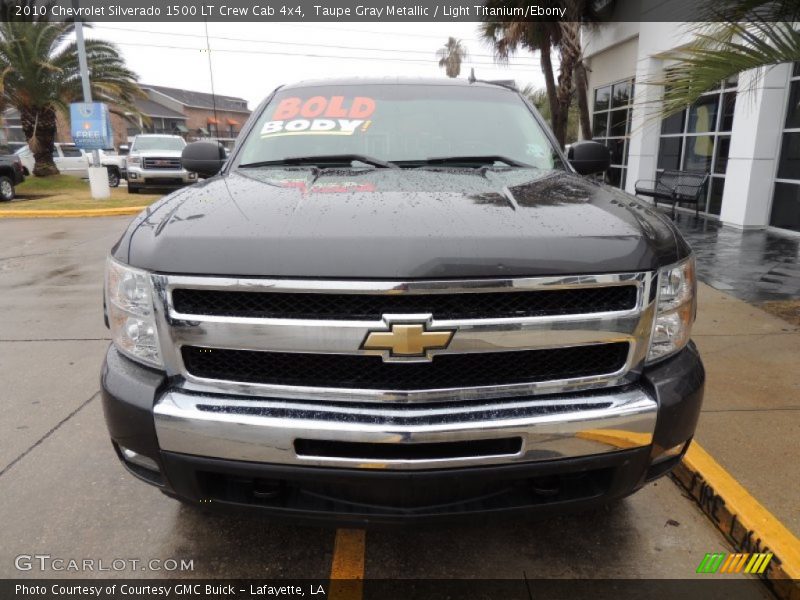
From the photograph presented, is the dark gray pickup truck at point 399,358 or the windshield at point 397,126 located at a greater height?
the windshield at point 397,126

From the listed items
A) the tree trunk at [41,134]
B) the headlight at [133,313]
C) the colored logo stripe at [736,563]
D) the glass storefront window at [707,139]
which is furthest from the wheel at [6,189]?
the colored logo stripe at [736,563]

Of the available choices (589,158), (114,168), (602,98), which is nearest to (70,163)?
(114,168)

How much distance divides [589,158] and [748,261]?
500 cm

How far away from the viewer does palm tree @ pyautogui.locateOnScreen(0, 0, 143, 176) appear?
1838cm

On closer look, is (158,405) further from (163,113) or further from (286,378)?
(163,113)

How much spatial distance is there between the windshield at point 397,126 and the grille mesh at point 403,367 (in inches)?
54.9

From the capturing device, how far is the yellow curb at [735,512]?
2104 millimetres

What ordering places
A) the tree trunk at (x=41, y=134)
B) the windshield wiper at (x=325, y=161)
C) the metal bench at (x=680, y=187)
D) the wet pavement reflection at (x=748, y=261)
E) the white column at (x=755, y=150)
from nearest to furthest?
the windshield wiper at (x=325, y=161)
the wet pavement reflection at (x=748, y=261)
the white column at (x=755, y=150)
the metal bench at (x=680, y=187)
the tree trunk at (x=41, y=134)

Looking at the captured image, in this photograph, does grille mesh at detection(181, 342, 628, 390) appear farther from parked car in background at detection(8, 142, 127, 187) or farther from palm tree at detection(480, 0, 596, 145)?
parked car in background at detection(8, 142, 127, 187)

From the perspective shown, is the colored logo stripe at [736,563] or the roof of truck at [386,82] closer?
the colored logo stripe at [736,563]

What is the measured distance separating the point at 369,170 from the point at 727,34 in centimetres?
346

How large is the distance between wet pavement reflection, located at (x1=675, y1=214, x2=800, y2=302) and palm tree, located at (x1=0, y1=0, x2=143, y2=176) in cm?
1874

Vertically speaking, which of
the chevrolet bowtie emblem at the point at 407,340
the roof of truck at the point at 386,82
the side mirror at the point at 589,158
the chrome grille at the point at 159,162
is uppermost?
the roof of truck at the point at 386,82

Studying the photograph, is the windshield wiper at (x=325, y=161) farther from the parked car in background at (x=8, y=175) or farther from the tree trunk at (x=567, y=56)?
the parked car in background at (x=8, y=175)
